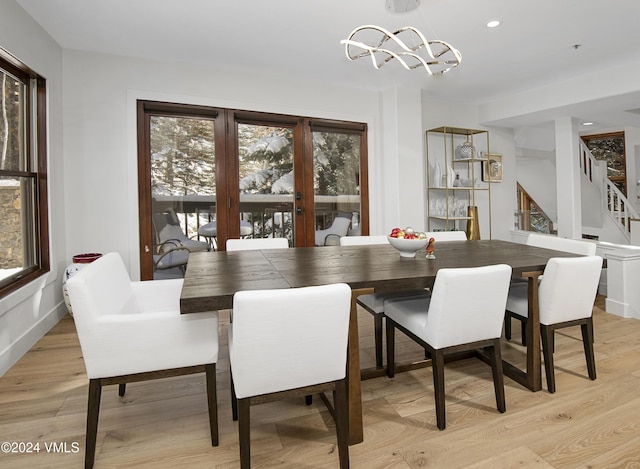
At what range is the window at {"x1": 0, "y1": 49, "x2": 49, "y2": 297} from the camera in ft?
8.32

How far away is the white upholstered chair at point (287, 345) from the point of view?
1.25m

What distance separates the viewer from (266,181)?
4.15m

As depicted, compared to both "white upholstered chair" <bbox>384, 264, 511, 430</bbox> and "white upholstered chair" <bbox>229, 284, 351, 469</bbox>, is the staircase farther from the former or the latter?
"white upholstered chair" <bbox>229, 284, 351, 469</bbox>

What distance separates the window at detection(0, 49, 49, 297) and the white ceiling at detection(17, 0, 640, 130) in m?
0.56

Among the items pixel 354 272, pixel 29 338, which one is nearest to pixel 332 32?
pixel 354 272

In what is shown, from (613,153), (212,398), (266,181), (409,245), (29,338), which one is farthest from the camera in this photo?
(613,153)

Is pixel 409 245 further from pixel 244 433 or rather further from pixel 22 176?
pixel 22 176

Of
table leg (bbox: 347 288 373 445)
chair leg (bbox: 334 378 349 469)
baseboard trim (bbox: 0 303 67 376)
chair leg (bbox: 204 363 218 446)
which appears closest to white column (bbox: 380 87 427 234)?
table leg (bbox: 347 288 373 445)

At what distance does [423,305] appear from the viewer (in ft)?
6.73

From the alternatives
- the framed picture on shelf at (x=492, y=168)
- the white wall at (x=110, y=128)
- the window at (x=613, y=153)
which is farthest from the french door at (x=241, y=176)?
the window at (x=613, y=153)

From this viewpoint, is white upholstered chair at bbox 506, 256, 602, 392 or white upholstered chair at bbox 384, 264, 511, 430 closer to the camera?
white upholstered chair at bbox 384, 264, 511, 430

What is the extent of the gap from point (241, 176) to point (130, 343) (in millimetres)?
2836

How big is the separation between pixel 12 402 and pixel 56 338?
1.00 m

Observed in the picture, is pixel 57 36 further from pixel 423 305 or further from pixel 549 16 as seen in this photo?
pixel 549 16
